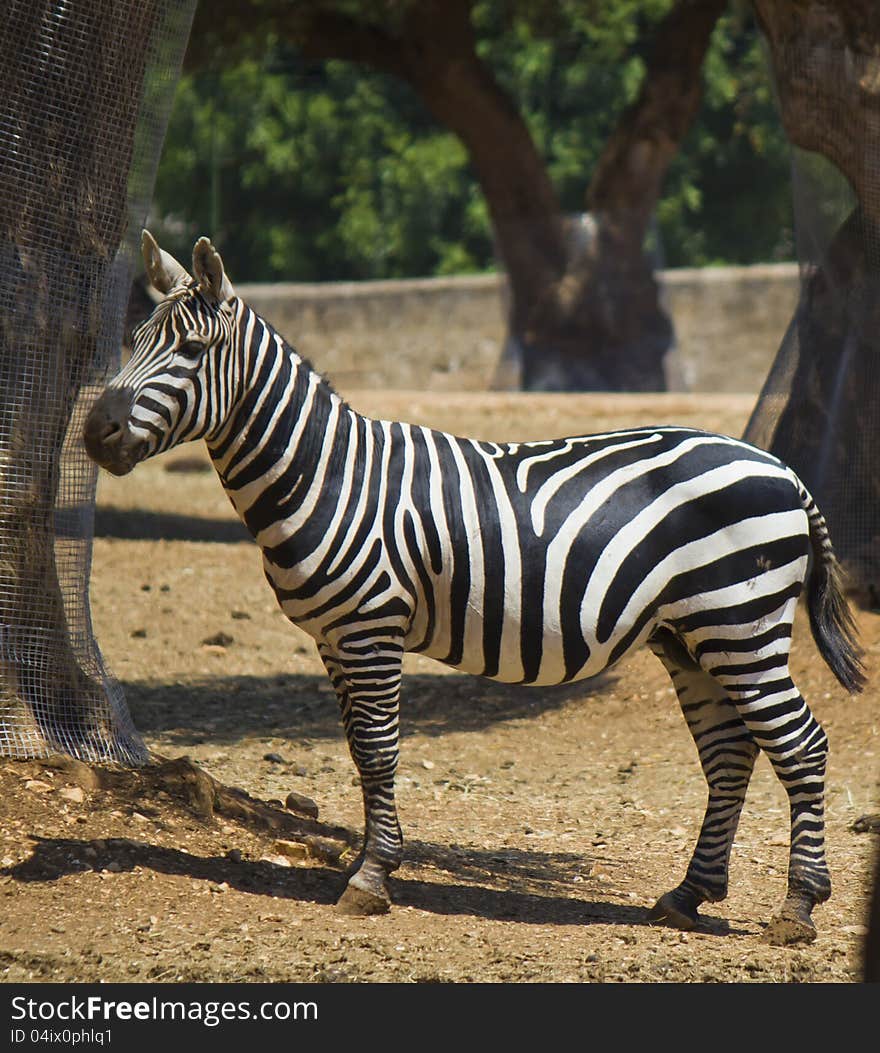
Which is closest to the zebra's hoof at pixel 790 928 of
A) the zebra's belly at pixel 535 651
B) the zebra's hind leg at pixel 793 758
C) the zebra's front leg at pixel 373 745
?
the zebra's hind leg at pixel 793 758

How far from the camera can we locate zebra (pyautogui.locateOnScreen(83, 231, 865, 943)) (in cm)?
480

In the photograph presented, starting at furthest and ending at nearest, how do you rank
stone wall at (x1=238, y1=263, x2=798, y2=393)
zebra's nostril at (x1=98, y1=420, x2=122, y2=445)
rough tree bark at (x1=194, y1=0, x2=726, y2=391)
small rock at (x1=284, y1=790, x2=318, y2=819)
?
stone wall at (x1=238, y1=263, x2=798, y2=393)
rough tree bark at (x1=194, y1=0, x2=726, y2=391)
small rock at (x1=284, y1=790, x2=318, y2=819)
zebra's nostril at (x1=98, y1=420, x2=122, y2=445)

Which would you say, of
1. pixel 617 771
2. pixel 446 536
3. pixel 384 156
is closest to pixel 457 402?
pixel 617 771

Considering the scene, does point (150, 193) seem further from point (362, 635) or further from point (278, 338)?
point (362, 635)

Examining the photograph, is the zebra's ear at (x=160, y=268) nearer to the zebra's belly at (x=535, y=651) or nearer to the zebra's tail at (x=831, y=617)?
the zebra's belly at (x=535, y=651)

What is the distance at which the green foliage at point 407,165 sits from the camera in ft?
92.0

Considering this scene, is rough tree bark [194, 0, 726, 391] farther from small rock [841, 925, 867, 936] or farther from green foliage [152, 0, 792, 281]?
small rock [841, 925, 867, 936]

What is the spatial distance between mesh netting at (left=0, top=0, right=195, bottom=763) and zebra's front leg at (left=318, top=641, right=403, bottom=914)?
123 centimetres

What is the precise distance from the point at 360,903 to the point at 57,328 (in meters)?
2.53

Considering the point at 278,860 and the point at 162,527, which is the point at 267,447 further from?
the point at 162,527

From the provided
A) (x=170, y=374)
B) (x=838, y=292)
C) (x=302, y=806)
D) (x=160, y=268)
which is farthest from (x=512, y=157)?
(x=170, y=374)

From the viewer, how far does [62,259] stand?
564 centimetres

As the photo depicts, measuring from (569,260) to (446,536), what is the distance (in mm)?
15793

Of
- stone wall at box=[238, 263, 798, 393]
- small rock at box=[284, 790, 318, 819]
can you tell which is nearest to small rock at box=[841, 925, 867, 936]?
small rock at box=[284, 790, 318, 819]
